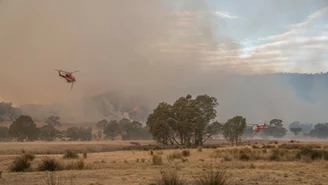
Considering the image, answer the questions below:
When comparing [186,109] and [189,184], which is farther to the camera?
[186,109]

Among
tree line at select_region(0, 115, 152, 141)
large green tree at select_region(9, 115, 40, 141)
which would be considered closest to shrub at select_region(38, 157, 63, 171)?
large green tree at select_region(9, 115, 40, 141)

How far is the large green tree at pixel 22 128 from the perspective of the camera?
149 meters

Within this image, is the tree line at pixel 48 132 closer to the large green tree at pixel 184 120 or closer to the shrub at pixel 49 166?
the large green tree at pixel 184 120

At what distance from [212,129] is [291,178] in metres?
73.1

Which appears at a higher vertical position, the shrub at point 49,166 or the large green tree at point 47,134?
the large green tree at point 47,134

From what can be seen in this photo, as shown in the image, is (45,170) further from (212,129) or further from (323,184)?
(212,129)

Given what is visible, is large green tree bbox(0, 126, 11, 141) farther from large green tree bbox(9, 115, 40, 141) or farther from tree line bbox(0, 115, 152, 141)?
large green tree bbox(9, 115, 40, 141)


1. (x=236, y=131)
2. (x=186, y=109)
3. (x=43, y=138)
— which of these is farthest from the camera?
(x=43, y=138)

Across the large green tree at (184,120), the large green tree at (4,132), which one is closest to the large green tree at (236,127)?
the large green tree at (184,120)

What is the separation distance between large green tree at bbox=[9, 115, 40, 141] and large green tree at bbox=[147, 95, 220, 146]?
3007 inches

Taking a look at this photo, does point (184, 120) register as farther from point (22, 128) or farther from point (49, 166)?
point (22, 128)

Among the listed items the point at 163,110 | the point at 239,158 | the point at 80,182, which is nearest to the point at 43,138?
the point at 163,110

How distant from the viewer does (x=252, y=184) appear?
1770 cm

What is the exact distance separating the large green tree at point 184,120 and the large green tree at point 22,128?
76.4m
